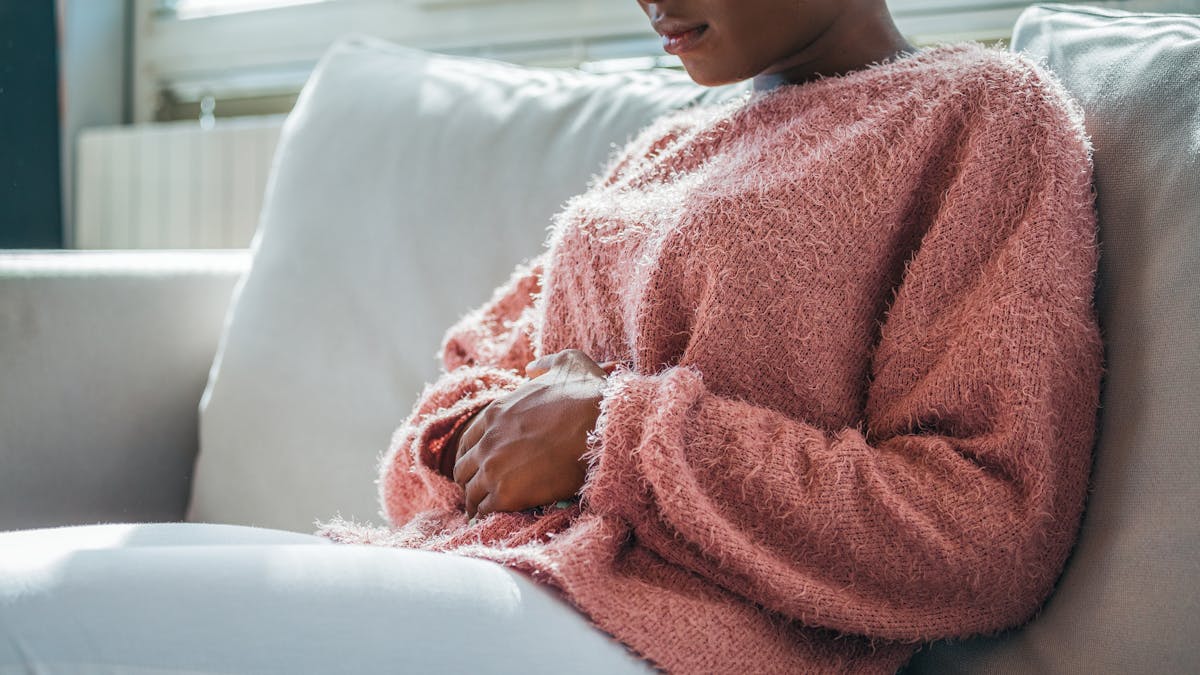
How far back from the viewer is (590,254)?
82 cm

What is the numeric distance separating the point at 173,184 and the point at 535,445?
1578 mm

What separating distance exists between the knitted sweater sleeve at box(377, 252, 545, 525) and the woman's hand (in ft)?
0.24

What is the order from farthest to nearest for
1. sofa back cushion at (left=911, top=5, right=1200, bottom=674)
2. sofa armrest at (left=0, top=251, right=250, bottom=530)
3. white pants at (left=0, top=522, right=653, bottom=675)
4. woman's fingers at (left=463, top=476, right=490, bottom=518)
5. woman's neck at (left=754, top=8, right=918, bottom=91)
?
sofa armrest at (left=0, top=251, right=250, bottom=530) < woman's neck at (left=754, top=8, right=918, bottom=91) < woman's fingers at (left=463, top=476, right=490, bottom=518) < sofa back cushion at (left=911, top=5, right=1200, bottom=674) < white pants at (left=0, top=522, right=653, bottom=675)

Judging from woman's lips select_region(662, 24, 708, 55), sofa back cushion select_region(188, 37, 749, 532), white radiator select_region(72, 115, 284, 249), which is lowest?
white radiator select_region(72, 115, 284, 249)

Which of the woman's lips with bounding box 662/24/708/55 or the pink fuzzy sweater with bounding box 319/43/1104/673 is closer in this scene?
the pink fuzzy sweater with bounding box 319/43/1104/673

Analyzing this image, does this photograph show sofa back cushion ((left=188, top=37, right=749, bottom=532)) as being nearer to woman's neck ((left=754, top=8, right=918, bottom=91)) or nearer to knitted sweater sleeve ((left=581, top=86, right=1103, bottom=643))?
woman's neck ((left=754, top=8, right=918, bottom=91))

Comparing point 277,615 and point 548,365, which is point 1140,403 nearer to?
point 548,365

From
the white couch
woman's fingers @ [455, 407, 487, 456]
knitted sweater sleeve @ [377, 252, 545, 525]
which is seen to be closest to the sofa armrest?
the white couch

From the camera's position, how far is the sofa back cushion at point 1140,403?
624mm

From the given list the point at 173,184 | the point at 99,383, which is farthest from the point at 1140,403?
the point at 173,184

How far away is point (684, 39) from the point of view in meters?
0.83

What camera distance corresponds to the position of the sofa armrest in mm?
1054

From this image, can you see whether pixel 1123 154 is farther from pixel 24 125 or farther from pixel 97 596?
pixel 24 125

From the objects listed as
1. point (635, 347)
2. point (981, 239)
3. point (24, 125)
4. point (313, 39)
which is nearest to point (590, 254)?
point (635, 347)
